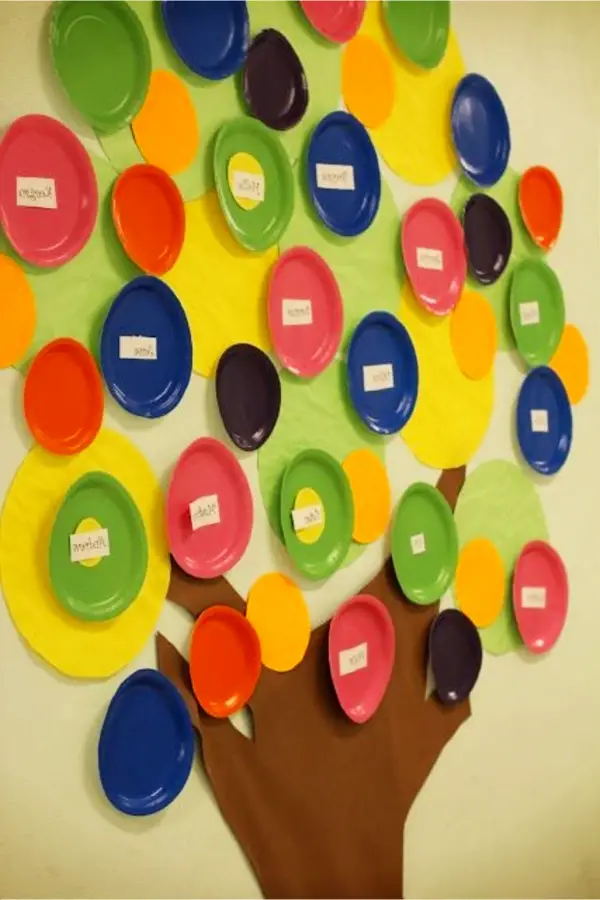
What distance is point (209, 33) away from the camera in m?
1.44

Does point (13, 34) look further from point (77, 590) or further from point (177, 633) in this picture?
point (177, 633)

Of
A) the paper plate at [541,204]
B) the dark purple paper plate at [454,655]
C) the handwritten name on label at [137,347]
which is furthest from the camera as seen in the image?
the paper plate at [541,204]

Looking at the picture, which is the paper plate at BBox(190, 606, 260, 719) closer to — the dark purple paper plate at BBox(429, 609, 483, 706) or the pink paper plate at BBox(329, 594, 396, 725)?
the pink paper plate at BBox(329, 594, 396, 725)

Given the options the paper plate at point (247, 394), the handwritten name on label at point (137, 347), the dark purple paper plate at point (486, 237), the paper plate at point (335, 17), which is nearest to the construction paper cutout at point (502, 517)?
the dark purple paper plate at point (486, 237)

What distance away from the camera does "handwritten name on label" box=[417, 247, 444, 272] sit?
169cm

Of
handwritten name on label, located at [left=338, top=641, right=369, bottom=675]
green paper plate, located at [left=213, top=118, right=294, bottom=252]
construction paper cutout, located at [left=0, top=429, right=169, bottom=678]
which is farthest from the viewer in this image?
handwritten name on label, located at [left=338, top=641, right=369, bottom=675]

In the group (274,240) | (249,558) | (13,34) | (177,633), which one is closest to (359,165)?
(274,240)

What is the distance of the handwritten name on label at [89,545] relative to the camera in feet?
4.15

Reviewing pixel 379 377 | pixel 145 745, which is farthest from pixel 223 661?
pixel 379 377

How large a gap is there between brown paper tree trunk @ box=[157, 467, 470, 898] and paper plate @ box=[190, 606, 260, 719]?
2cm

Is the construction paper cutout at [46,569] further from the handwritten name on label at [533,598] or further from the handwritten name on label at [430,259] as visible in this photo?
the handwritten name on label at [533,598]

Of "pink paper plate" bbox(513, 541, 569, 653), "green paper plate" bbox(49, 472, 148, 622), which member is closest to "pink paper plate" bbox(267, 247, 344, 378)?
"green paper plate" bbox(49, 472, 148, 622)

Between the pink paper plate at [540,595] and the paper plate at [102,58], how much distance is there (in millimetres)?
1132

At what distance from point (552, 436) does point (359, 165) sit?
27.6 inches
